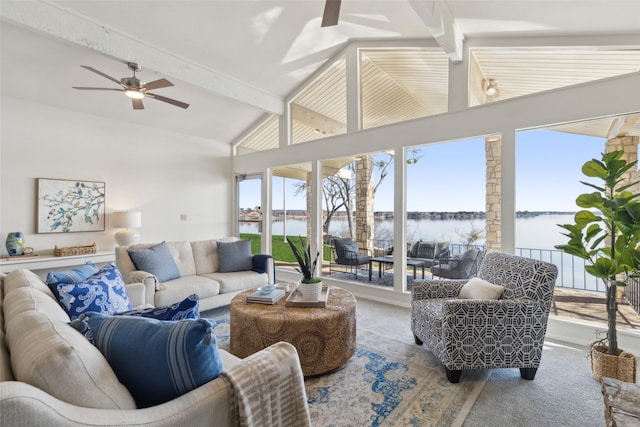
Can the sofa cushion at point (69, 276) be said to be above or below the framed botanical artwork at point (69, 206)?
below

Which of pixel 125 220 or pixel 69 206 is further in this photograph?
pixel 125 220

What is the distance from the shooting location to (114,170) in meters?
4.87

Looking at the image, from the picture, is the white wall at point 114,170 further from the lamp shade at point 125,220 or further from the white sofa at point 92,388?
the white sofa at point 92,388

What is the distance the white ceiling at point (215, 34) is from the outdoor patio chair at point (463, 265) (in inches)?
96.7

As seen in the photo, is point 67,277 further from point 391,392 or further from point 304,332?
point 391,392

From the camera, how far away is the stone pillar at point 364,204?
5.31m

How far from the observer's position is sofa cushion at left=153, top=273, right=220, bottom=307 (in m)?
3.08

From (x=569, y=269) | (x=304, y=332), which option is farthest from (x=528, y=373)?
(x=569, y=269)

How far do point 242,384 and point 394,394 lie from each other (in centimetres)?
148

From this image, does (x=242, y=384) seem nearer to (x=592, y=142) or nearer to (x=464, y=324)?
(x=464, y=324)

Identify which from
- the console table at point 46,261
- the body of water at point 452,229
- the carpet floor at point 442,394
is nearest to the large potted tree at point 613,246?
the carpet floor at point 442,394

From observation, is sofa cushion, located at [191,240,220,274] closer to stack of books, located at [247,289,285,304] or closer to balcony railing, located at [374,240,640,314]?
stack of books, located at [247,289,285,304]

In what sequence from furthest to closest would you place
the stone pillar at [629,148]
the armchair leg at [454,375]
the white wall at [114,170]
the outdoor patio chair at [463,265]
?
the outdoor patio chair at [463,265] → the white wall at [114,170] → the stone pillar at [629,148] → the armchair leg at [454,375]

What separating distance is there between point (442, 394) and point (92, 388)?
2.08 meters
